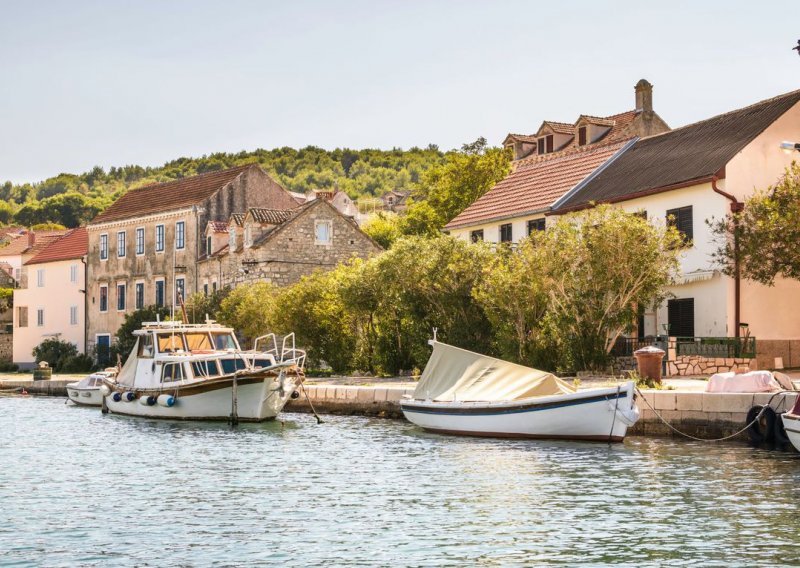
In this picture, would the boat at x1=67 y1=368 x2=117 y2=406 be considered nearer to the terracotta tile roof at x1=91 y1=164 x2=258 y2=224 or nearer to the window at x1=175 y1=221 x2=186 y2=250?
the window at x1=175 y1=221 x2=186 y2=250

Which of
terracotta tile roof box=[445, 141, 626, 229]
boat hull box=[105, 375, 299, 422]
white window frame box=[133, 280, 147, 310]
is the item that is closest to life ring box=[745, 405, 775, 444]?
boat hull box=[105, 375, 299, 422]

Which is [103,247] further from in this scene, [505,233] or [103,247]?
[505,233]

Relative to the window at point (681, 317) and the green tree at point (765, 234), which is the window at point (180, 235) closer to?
the window at point (681, 317)

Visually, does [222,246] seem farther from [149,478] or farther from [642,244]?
[149,478]

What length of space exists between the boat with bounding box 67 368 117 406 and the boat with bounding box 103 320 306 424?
5757 millimetres

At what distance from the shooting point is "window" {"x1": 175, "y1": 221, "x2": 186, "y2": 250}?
66.3 meters

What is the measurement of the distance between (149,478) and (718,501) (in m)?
10.9

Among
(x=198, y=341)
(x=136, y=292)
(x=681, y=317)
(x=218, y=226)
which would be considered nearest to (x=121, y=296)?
(x=136, y=292)

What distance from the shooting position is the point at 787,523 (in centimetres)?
1686

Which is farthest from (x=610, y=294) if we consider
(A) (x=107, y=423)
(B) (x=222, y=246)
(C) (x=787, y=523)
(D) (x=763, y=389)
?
(B) (x=222, y=246)

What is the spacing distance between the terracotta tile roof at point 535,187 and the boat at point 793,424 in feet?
74.1

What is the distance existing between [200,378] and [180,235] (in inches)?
1237

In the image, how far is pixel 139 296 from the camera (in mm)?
69625

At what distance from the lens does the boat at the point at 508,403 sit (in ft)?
88.1
